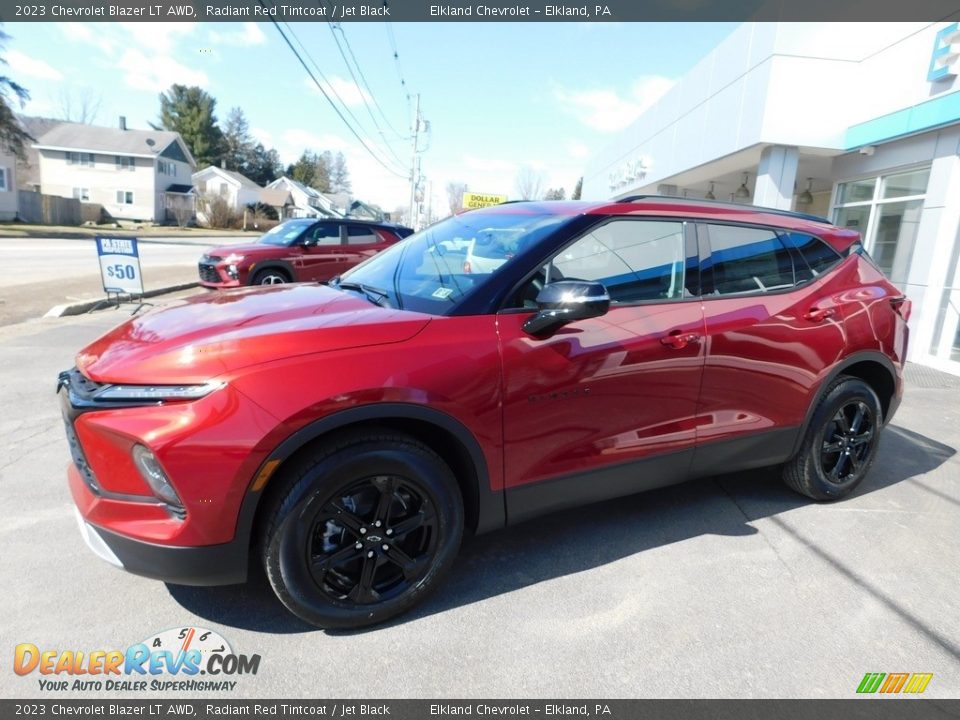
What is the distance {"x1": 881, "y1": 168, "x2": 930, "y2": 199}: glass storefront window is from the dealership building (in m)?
0.02

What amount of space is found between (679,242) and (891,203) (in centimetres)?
900

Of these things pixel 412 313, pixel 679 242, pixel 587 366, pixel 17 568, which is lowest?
pixel 17 568

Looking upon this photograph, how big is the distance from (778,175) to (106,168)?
200 feet

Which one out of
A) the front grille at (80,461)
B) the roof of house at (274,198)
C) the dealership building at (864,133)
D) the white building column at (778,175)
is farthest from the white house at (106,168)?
the front grille at (80,461)

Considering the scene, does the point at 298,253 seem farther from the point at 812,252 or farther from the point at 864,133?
the point at 864,133

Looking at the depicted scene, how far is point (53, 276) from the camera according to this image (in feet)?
44.1

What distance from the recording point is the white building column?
10.9 metres

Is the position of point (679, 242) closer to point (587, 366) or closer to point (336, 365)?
point (587, 366)

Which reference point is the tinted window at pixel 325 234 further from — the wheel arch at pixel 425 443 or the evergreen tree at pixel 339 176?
the evergreen tree at pixel 339 176

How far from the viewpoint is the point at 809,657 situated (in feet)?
7.79

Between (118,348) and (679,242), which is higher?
(679,242)

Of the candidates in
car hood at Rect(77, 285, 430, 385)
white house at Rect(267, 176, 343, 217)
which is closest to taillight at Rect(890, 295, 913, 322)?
car hood at Rect(77, 285, 430, 385)

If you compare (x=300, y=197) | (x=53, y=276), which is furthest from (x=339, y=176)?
(x=53, y=276)

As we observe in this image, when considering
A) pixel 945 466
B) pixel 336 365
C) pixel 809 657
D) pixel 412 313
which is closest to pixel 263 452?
pixel 336 365
